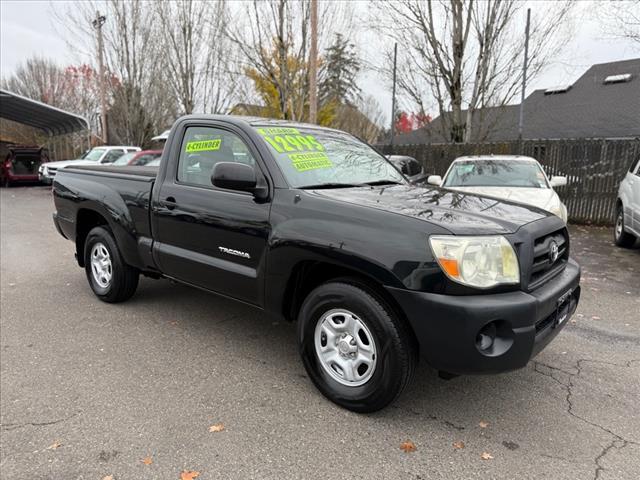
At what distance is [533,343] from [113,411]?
2548mm

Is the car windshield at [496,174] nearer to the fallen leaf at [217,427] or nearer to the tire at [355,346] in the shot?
the tire at [355,346]

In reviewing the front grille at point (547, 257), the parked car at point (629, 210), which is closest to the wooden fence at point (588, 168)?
the parked car at point (629, 210)

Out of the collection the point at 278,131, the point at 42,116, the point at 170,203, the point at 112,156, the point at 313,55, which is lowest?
the point at 170,203

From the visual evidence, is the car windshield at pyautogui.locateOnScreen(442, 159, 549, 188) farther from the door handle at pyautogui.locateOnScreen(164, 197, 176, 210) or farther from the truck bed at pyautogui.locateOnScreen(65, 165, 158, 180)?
the door handle at pyautogui.locateOnScreen(164, 197, 176, 210)

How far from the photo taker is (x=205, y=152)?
393 cm

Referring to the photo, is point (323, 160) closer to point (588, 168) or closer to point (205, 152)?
point (205, 152)

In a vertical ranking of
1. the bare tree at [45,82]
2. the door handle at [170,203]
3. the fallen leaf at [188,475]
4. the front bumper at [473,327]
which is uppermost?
the bare tree at [45,82]

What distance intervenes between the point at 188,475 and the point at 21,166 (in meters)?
22.7

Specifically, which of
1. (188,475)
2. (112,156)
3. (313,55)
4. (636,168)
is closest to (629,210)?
(636,168)

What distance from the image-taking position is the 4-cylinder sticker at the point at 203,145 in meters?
3.84

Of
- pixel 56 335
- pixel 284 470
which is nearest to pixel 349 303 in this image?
pixel 284 470

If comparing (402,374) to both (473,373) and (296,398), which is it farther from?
(296,398)

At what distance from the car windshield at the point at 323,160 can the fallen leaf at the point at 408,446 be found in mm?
1746

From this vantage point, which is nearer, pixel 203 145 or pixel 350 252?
pixel 350 252
